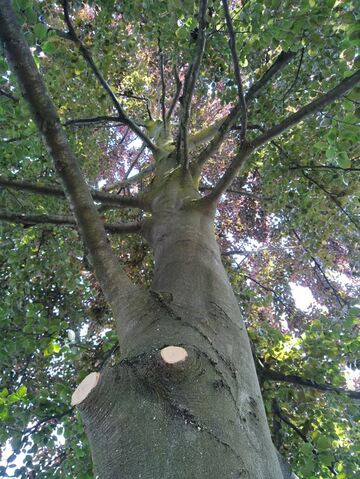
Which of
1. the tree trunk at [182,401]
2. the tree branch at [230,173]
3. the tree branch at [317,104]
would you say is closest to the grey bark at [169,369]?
the tree trunk at [182,401]

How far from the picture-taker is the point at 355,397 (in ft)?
10.4

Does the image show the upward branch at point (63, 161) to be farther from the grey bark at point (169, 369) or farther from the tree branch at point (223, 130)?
the tree branch at point (223, 130)

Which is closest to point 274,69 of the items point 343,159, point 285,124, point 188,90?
point 188,90

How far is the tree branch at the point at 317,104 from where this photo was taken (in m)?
2.08

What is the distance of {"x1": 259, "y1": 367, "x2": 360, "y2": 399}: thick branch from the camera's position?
10.4 feet

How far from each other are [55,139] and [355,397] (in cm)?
283

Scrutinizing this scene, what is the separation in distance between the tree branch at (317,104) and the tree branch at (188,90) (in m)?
0.60

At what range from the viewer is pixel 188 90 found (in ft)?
10.1

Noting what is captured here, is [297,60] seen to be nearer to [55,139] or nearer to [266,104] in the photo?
[266,104]

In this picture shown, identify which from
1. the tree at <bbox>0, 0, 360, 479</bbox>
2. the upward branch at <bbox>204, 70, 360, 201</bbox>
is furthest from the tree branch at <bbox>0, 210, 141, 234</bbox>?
the upward branch at <bbox>204, 70, 360, 201</bbox>

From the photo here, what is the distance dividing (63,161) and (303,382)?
2.58m

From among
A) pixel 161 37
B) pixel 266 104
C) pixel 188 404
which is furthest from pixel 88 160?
pixel 188 404

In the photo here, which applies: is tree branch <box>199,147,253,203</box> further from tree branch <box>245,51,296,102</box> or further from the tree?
tree branch <box>245,51,296,102</box>

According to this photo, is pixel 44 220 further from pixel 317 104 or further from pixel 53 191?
pixel 317 104
